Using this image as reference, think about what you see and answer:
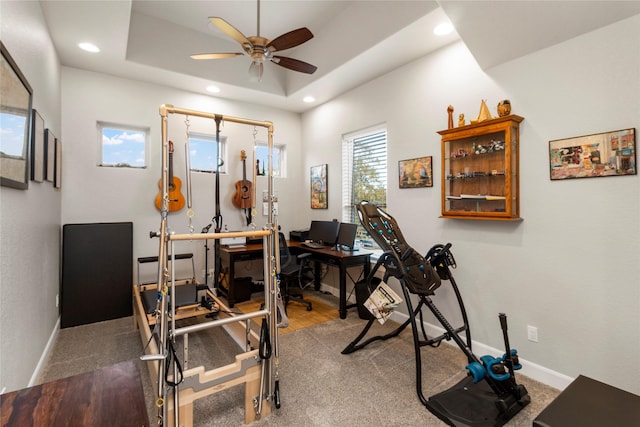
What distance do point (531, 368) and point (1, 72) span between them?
395 centimetres

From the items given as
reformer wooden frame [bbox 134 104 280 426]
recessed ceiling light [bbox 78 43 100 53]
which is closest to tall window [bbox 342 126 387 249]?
reformer wooden frame [bbox 134 104 280 426]

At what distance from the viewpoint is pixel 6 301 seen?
165cm

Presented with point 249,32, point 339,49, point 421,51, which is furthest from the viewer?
point 249,32

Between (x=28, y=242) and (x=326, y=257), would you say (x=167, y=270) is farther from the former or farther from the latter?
(x=326, y=257)

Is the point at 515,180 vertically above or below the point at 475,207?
above

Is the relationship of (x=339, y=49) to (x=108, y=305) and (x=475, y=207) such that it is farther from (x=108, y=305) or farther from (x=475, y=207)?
(x=108, y=305)

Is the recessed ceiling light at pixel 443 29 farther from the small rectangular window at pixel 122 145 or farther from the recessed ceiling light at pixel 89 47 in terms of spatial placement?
the small rectangular window at pixel 122 145

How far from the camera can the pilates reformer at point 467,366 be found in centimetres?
192

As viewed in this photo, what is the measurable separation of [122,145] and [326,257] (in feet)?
10.3

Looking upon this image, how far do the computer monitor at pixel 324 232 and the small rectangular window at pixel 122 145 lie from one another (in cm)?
255

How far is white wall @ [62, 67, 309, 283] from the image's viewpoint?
11.8ft

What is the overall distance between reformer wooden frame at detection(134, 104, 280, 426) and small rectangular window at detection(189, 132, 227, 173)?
2736 millimetres

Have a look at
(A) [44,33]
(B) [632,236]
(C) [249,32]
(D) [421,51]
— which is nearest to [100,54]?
(A) [44,33]

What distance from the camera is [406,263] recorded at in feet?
7.82
